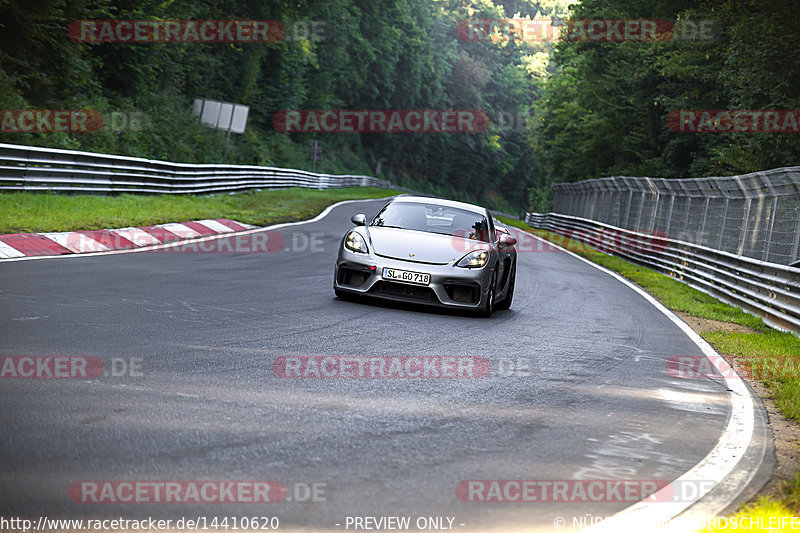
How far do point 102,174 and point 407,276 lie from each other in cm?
1282

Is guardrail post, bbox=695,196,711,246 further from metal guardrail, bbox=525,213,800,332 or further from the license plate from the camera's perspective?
the license plate

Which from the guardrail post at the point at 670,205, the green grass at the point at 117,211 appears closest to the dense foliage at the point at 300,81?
the green grass at the point at 117,211

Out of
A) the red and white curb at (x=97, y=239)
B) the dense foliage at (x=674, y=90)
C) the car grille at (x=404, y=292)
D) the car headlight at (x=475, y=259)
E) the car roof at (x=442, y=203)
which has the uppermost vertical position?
the dense foliage at (x=674, y=90)

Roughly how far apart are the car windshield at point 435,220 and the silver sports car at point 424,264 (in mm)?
12

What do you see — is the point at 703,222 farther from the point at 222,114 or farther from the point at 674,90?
the point at 222,114

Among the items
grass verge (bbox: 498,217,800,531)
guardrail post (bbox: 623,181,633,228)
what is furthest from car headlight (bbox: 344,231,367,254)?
guardrail post (bbox: 623,181,633,228)

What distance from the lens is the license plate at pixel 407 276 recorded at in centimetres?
1027

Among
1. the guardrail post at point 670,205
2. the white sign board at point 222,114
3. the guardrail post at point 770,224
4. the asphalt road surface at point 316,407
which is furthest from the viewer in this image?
the white sign board at point 222,114

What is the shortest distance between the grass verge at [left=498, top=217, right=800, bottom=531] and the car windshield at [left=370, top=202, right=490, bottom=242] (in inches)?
121

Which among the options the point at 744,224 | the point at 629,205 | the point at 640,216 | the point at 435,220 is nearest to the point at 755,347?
the point at 435,220

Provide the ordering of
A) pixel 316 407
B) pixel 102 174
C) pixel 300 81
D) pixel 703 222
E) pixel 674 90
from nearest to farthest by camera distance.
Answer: pixel 316 407 → pixel 703 222 → pixel 102 174 → pixel 674 90 → pixel 300 81

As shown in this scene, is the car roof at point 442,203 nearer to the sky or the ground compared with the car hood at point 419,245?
nearer to the sky

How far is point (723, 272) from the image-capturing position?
1678 cm

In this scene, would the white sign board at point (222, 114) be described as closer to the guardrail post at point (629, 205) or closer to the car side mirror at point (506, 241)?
the guardrail post at point (629, 205)
